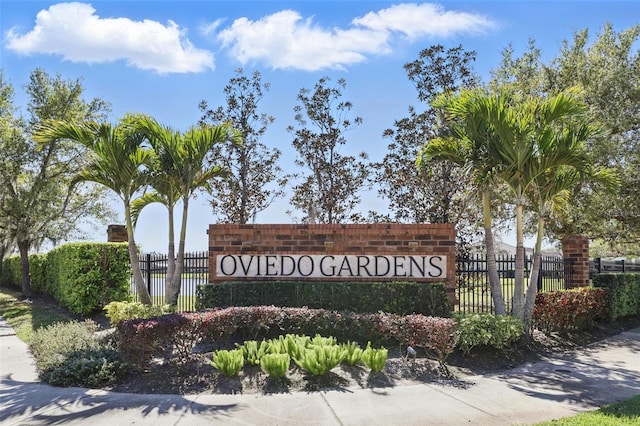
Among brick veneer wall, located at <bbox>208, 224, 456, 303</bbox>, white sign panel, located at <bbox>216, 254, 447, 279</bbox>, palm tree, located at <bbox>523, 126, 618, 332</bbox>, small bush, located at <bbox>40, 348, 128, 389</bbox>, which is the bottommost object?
small bush, located at <bbox>40, 348, 128, 389</bbox>

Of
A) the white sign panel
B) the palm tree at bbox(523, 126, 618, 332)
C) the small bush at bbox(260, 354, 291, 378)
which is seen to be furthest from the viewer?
the white sign panel

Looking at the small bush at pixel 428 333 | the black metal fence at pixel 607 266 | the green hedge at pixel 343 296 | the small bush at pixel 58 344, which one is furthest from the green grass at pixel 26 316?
the black metal fence at pixel 607 266

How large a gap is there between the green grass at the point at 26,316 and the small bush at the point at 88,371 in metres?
3.72

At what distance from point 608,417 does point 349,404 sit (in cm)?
251

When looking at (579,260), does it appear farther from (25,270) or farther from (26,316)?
(25,270)

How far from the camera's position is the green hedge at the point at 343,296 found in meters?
8.66

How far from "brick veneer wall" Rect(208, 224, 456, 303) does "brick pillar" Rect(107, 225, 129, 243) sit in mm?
5176

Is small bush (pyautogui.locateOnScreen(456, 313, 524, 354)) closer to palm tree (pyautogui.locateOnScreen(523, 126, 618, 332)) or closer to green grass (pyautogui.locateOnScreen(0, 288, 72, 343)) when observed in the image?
palm tree (pyautogui.locateOnScreen(523, 126, 618, 332))

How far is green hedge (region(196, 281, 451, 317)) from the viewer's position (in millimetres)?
8656

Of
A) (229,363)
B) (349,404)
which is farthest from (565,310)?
(229,363)

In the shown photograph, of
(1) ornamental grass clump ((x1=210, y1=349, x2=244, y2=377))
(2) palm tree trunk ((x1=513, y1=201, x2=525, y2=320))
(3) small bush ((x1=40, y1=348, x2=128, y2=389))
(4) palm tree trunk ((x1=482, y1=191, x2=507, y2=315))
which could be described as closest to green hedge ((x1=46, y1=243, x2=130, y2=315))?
(3) small bush ((x1=40, y1=348, x2=128, y2=389))

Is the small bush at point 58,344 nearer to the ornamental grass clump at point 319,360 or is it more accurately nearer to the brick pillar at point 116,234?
the ornamental grass clump at point 319,360

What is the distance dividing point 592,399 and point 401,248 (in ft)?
13.6

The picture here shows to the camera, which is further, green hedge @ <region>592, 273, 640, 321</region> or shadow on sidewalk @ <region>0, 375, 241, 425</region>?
green hedge @ <region>592, 273, 640, 321</region>
